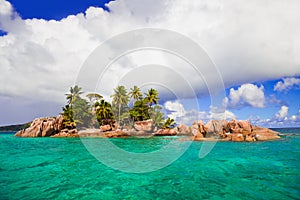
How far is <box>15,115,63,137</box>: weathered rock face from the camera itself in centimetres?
5203

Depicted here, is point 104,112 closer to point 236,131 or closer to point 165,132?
point 165,132

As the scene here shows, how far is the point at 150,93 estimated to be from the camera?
59.0 metres

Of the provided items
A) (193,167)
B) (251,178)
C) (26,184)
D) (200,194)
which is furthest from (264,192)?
(26,184)

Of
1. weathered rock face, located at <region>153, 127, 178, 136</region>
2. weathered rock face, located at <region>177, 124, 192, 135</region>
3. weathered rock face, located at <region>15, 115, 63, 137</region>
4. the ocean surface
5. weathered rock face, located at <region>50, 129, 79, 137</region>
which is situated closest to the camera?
the ocean surface

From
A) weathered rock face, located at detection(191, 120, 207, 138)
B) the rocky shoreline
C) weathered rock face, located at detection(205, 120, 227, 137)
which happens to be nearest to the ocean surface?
weathered rock face, located at detection(191, 120, 207, 138)

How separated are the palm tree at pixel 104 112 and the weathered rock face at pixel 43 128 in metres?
12.4

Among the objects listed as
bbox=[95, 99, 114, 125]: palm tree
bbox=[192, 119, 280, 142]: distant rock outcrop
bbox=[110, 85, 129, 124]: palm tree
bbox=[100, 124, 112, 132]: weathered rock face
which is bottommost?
bbox=[192, 119, 280, 142]: distant rock outcrop

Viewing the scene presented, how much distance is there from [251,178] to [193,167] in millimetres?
4022

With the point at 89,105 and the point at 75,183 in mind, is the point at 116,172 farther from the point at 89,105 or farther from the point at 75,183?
the point at 89,105

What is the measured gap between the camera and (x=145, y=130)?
53.1 meters

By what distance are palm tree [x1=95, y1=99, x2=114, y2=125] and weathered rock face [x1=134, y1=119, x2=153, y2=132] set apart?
27.0 feet

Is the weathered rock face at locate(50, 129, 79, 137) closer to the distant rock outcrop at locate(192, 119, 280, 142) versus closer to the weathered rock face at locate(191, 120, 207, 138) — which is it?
the weathered rock face at locate(191, 120, 207, 138)

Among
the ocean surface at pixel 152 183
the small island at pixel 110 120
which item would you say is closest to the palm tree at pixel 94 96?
the small island at pixel 110 120

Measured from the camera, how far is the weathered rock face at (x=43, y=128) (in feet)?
171
